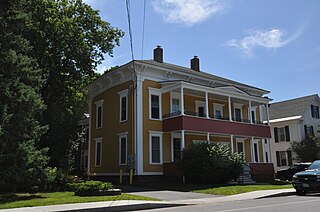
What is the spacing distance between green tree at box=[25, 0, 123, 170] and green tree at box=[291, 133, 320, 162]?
23.5 meters

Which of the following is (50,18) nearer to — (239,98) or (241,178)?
(239,98)

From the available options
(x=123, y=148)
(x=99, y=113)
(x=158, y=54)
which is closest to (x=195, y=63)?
(x=158, y=54)

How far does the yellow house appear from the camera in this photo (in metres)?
25.8

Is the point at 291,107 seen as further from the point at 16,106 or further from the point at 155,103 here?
the point at 16,106

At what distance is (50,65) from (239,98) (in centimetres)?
1652

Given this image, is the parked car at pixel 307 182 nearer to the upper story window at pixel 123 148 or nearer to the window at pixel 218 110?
the upper story window at pixel 123 148

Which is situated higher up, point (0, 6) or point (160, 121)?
point (0, 6)

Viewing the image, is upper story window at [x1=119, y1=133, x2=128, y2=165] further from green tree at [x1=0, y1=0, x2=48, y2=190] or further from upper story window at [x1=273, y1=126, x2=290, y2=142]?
upper story window at [x1=273, y1=126, x2=290, y2=142]

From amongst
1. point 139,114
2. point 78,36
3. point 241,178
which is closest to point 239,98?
point 241,178

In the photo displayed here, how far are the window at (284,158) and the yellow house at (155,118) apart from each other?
1133 cm

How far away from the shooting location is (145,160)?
83.7 ft

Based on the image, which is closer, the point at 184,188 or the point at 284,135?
the point at 184,188

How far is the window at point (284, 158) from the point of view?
135 ft

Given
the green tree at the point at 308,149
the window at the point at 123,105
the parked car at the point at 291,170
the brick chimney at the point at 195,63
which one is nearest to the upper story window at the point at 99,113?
the window at the point at 123,105
